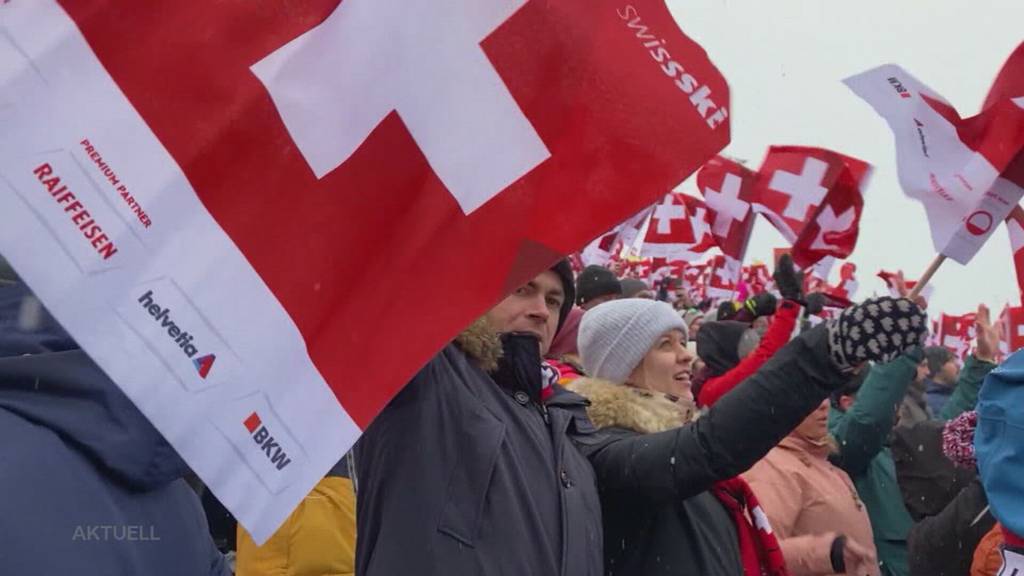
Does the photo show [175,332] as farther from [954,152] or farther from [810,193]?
[810,193]

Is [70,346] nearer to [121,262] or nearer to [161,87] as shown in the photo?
[121,262]

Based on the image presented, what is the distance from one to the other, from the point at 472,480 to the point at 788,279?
212 centimetres

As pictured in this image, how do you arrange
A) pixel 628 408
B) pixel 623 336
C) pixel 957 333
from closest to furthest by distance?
pixel 628 408 < pixel 623 336 < pixel 957 333

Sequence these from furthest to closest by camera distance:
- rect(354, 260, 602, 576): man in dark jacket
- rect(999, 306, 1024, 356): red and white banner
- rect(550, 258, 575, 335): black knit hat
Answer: rect(999, 306, 1024, 356): red and white banner, rect(550, 258, 575, 335): black knit hat, rect(354, 260, 602, 576): man in dark jacket

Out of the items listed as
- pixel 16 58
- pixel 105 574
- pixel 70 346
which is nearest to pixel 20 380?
pixel 70 346

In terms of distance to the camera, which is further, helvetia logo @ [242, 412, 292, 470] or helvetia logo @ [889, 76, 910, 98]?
helvetia logo @ [889, 76, 910, 98]

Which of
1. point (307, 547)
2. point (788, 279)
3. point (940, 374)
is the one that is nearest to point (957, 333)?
point (940, 374)

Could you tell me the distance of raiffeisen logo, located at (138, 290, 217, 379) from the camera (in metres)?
1.40

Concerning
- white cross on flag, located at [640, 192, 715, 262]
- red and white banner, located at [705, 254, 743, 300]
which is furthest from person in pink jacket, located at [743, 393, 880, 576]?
red and white banner, located at [705, 254, 743, 300]

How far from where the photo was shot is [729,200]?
640 cm

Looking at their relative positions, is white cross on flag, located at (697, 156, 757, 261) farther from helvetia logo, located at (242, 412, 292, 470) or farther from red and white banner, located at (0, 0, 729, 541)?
helvetia logo, located at (242, 412, 292, 470)

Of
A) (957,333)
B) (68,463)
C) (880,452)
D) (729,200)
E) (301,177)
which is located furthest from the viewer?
(957,333)

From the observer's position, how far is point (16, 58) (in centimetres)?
142

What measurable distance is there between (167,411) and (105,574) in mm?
304
